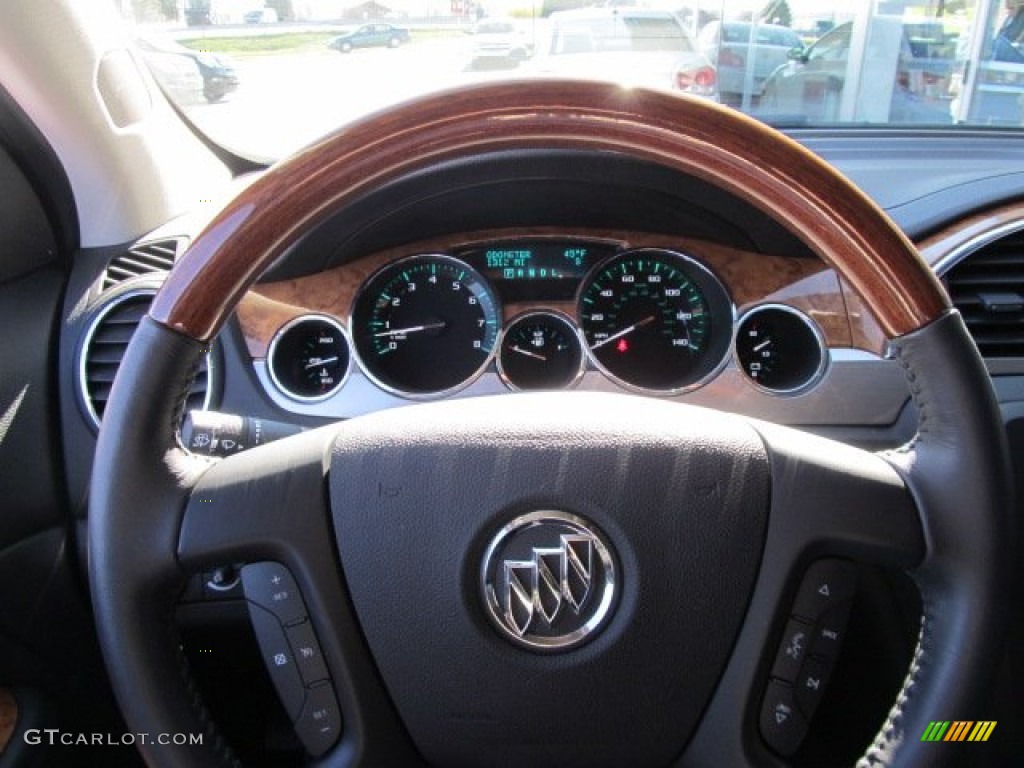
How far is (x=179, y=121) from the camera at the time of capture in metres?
2.45

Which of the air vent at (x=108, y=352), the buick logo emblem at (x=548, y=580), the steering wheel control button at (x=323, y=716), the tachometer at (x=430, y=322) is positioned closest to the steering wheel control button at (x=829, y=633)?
the buick logo emblem at (x=548, y=580)

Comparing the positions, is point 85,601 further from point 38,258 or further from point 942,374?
point 942,374

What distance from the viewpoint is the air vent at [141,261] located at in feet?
6.91

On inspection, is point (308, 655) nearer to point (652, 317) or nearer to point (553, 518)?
point (553, 518)

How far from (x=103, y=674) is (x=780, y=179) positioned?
171 centimetres

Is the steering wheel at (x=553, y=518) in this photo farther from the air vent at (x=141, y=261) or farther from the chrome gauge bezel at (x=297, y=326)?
the air vent at (x=141, y=261)

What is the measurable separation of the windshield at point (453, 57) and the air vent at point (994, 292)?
0.65 m

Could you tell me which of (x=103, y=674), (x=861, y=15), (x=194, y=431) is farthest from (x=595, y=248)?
(x=861, y=15)

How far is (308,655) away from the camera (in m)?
1.23

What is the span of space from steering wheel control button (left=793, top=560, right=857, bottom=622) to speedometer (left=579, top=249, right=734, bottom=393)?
1001 millimetres

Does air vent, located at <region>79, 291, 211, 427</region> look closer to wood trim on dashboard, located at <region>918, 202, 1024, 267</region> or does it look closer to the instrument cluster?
the instrument cluster

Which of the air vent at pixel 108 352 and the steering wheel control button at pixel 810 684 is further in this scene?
the air vent at pixel 108 352

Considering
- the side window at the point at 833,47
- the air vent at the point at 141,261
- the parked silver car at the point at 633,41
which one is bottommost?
the air vent at the point at 141,261

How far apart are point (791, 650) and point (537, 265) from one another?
1.21 m
